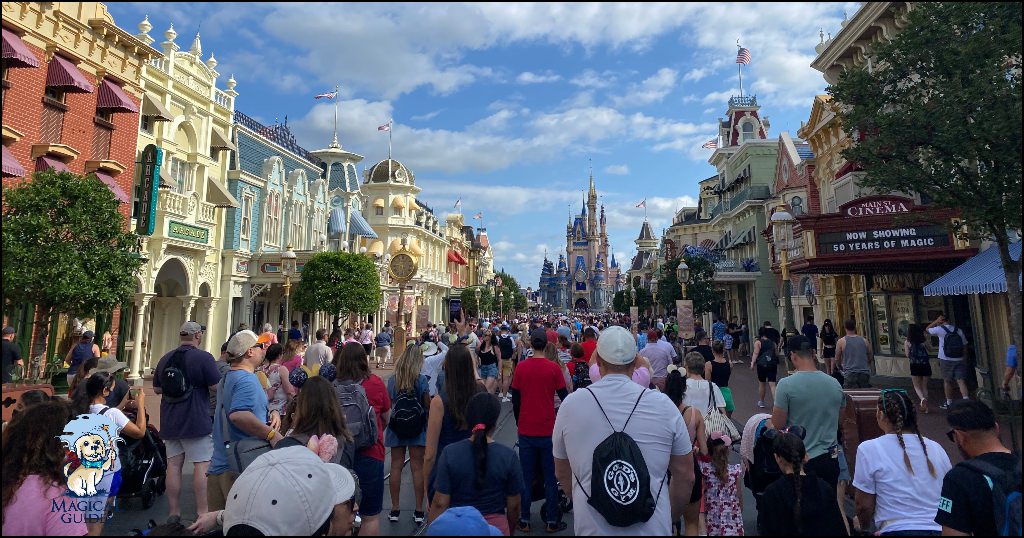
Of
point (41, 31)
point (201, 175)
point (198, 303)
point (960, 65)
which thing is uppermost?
point (41, 31)

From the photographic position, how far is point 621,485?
2848mm

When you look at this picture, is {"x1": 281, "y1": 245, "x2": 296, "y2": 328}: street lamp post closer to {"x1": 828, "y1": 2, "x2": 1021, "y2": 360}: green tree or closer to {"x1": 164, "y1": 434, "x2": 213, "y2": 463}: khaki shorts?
{"x1": 164, "y1": 434, "x2": 213, "y2": 463}: khaki shorts

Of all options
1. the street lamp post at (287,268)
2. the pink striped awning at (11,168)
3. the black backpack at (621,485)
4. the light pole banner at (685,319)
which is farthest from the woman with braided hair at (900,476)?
the street lamp post at (287,268)

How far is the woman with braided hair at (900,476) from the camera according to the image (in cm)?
348

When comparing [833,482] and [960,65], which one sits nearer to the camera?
[833,482]

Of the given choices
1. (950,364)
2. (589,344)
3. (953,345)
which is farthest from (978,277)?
(589,344)

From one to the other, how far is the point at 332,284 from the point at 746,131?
31870mm

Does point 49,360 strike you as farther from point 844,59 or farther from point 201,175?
point 844,59

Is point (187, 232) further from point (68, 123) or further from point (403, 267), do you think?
point (403, 267)

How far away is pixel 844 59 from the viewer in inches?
701

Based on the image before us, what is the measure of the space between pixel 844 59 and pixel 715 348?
15572 mm

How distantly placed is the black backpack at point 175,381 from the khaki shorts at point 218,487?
84 centimetres

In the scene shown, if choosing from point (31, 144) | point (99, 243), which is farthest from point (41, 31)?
point (99, 243)

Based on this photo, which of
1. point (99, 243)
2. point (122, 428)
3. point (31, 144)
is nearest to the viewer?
point (122, 428)
